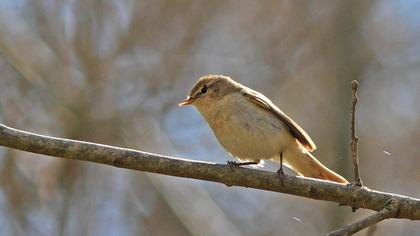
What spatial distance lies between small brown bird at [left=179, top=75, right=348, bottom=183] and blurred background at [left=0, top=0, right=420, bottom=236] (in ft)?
8.72

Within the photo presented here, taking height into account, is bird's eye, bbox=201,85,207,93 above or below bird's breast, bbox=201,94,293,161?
above

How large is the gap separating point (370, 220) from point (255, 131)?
60.0 inches

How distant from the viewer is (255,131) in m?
4.96

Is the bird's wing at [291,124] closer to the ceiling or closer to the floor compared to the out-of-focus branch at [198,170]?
closer to the ceiling

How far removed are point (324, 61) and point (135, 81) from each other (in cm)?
270

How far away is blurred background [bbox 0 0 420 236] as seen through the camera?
845 cm

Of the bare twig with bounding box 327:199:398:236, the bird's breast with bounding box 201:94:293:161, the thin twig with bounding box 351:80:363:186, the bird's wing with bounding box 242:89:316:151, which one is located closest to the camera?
the bare twig with bounding box 327:199:398:236

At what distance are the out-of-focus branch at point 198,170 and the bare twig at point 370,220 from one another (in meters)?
0.04

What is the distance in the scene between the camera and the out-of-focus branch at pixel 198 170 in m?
3.84

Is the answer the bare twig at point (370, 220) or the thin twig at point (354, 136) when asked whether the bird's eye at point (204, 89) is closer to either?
the thin twig at point (354, 136)

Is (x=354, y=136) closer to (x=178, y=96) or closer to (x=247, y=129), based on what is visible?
(x=247, y=129)

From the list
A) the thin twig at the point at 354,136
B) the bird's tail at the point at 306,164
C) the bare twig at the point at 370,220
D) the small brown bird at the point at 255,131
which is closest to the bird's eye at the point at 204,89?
the small brown bird at the point at 255,131

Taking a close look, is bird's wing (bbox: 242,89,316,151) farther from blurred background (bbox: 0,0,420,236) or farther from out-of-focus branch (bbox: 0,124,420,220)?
blurred background (bbox: 0,0,420,236)

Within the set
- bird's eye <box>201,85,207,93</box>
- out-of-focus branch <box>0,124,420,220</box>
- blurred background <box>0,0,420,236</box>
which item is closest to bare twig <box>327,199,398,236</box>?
out-of-focus branch <box>0,124,420,220</box>
